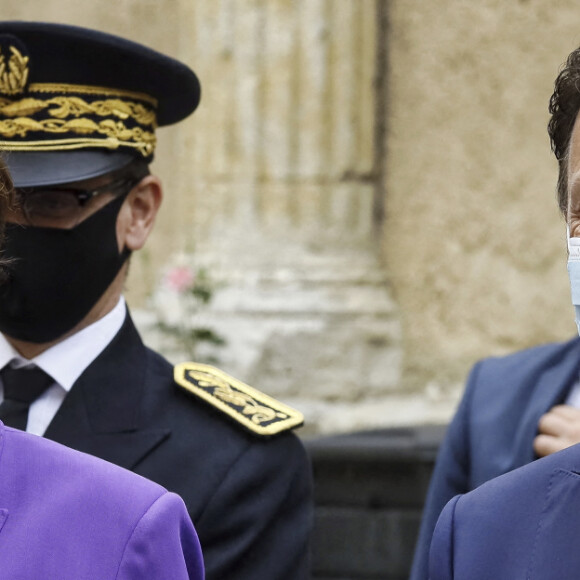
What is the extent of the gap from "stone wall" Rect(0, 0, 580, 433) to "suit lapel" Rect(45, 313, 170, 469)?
198 cm

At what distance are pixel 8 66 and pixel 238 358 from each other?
6.88ft

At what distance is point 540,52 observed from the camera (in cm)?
472

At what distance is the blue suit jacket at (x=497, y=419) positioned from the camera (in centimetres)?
236

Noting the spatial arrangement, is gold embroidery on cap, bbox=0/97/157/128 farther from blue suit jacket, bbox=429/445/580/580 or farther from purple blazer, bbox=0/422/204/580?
blue suit jacket, bbox=429/445/580/580

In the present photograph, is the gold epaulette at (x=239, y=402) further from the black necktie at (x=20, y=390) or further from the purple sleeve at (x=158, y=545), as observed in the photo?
the purple sleeve at (x=158, y=545)

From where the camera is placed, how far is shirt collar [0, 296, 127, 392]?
7.18 feet

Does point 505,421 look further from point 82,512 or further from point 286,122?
point 286,122

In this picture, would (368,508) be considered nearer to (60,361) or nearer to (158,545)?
(60,361)

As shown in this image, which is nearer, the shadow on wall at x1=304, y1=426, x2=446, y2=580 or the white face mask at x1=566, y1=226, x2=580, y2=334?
the white face mask at x1=566, y1=226, x2=580, y2=334

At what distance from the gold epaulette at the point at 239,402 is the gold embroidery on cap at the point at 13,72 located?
0.60 metres

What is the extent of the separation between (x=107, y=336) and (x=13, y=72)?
0.51 m

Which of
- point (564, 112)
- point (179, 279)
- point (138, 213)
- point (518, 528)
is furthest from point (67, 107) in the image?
point (179, 279)

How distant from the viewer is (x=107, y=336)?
2.28 m

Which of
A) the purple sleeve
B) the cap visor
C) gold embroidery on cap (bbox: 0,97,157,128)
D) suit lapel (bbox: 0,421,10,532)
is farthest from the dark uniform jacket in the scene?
suit lapel (bbox: 0,421,10,532)
